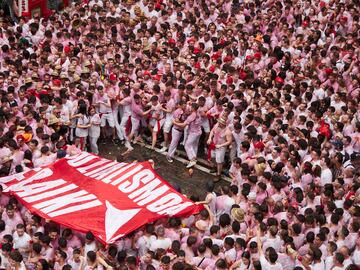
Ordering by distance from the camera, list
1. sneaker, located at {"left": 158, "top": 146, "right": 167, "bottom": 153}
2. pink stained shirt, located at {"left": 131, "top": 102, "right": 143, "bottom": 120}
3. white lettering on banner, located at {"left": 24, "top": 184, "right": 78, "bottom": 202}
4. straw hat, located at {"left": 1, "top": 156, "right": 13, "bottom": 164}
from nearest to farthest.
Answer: white lettering on banner, located at {"left": 24, "top": 184, "right": 78, "bottom": 202}
straw hat, located at {"left": 1, "top": 156, "right": 13, "bottom": 164}
pink stained shirt, located at {"left": 131, "top": 102, "right": 143, "bottom": 120}
sneaker, located at {"left": 158, "top": 146, "right": 167, "bottom": 153}

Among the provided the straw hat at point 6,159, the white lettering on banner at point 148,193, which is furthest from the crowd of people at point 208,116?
the white lettering on banner at point 148,193

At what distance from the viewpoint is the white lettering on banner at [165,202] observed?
1105cm

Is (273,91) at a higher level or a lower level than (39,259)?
higher

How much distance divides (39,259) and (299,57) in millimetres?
9045

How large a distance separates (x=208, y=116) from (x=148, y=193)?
10.3 ft

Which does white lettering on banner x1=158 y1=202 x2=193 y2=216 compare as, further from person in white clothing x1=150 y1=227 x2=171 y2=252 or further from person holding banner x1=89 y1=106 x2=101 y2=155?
person holding banner x1=89 y1=106 x2=101 y2=155

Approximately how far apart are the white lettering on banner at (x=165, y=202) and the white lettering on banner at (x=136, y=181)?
606 millimetres

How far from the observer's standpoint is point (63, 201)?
11.2 metres

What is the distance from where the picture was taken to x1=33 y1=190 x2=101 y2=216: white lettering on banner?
1095 cm

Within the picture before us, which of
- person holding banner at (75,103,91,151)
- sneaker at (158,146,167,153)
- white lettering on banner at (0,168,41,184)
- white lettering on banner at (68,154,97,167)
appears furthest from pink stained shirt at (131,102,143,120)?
white lettering on banner at (0,168,41,184)

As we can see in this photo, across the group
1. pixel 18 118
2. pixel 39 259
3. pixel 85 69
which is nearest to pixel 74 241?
pixel 39 259

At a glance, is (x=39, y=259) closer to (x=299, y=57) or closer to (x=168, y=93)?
(x=168, y=93)

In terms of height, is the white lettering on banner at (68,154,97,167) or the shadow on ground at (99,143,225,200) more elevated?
the white lettering on banner at (68,154,97,167)

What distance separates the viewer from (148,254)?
972 cm
